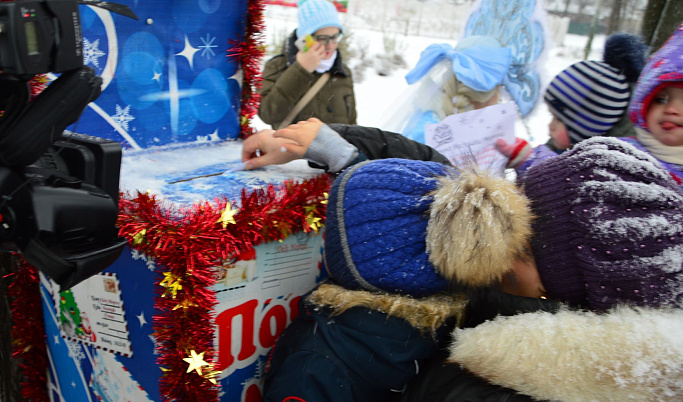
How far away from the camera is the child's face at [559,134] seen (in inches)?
90.0

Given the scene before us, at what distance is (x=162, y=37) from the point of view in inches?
64.9

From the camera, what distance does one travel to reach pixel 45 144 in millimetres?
920

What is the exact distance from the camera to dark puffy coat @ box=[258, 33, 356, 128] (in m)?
2.79

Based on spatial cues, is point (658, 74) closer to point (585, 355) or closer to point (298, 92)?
point (585, 355)

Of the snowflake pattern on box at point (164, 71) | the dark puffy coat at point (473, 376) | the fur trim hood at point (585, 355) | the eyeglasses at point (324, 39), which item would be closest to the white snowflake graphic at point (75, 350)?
the snowflake pattern on box at point (164, 71)

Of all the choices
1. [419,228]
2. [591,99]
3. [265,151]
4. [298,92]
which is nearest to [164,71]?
[265,151]

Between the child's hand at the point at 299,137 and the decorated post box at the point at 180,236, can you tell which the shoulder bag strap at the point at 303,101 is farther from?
the child's hand at the point at 299,137

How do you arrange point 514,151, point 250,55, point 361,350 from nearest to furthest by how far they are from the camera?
point 361,350 < point 250,55 < point 514,151

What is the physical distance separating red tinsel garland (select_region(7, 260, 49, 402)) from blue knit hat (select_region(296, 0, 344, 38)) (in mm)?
1885

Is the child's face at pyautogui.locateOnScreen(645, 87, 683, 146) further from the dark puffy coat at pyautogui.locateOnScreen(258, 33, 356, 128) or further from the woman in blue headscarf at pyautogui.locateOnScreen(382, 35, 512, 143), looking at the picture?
the dark puffy coat at pyautogui.locateOnScreen(258, 33, 356, 128)

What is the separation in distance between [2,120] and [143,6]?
0.81m

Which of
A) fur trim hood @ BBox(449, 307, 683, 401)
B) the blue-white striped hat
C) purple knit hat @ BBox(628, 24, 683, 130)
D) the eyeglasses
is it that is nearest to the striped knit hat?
the blue-white striped hat

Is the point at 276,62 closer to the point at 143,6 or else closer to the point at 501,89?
the point at 501,89

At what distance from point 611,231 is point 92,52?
147 cm
